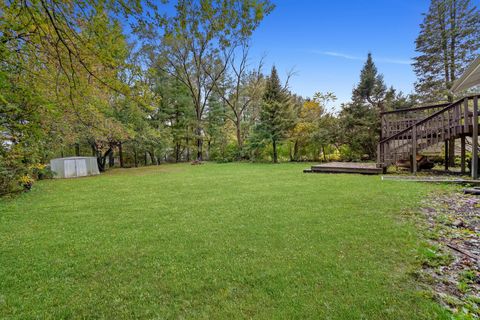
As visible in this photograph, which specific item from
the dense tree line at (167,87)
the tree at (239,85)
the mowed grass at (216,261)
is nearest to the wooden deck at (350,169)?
the mowed grass at (216,261)

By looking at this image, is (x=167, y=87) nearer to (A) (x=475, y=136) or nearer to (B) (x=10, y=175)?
(B) (x=10, y=175)

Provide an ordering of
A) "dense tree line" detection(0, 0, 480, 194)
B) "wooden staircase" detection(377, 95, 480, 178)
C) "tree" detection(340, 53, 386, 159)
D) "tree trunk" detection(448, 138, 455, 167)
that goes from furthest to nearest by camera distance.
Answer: "tree" detection(340, 53, 386, 159)
"tree trunk" detection(448, 138, 455, 167)
"wooden staircase" detection(377, 95, 480, 178)
"dense tree line" detection(0, 0, 480, 194)

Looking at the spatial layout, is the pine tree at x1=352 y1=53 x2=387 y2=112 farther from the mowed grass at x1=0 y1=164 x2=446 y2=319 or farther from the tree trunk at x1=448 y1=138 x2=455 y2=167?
the mowed grass at x1=0 y1=164 x2=446 y2=319

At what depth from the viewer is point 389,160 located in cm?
888

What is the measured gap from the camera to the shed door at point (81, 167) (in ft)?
40.2

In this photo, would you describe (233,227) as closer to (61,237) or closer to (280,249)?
(280,249)

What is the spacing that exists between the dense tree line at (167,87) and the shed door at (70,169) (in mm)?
886

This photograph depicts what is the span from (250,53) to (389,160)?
16110 mm

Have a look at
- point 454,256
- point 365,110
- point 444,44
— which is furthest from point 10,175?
point 444,44

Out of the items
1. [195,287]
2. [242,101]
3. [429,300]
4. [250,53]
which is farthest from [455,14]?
[195,287]

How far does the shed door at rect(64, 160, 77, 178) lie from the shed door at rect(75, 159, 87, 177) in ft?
0.71

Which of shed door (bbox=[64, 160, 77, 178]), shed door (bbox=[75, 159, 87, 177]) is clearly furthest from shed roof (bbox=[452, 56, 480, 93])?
shed door (bbox=[75, 159, 87, 177])

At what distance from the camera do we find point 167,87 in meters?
19.9

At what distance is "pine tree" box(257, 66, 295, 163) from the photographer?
52.6ft
